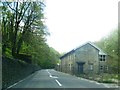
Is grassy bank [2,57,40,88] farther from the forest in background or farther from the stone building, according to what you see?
the stone building

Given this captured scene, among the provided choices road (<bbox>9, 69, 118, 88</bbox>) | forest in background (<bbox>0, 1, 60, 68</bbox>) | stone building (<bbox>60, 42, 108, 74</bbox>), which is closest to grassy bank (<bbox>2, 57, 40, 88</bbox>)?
road (<bbox>9, 69, 118, 88</bbox>)

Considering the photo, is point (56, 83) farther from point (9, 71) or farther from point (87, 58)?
point (87, 58)

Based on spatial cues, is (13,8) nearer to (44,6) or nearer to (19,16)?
(19,16)

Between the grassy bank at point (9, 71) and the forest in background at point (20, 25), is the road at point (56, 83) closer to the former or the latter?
the grassy bank at point (9, 71)

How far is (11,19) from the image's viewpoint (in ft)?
147

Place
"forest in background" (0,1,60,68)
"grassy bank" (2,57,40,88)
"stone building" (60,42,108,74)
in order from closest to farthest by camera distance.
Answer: "grassy bank" (2,57,40,88)
"forest in background" (0,1,60,68)
"stone building" (60,42,108,74)

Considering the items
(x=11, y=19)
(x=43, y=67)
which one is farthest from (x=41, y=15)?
(x=43, y=67)

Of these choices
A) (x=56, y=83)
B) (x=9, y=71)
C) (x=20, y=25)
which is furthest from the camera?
(x=20, y=25)

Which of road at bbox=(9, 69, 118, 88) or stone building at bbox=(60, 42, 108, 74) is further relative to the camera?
stone building at bbox=(60, 42, 108, 74)

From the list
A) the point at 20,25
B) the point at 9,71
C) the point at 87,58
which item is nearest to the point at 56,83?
the point at 9,71

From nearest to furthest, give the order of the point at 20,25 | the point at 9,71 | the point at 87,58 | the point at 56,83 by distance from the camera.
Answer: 1. the point at 9,71
2. the point at 56,83
3. the point at 20,25
4. the point at 87,58

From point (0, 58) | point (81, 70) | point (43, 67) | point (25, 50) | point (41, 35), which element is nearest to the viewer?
point (0, 58)

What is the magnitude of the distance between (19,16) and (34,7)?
264 cm

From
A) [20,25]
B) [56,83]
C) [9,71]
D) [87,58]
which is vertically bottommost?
[56,83]
